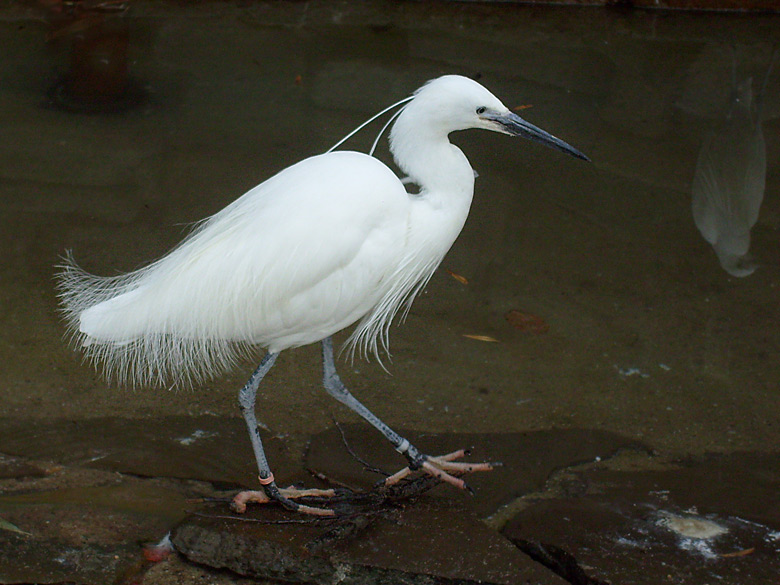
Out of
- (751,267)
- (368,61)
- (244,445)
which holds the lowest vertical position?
(244,445)

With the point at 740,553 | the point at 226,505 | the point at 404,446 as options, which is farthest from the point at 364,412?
the point at 740,553

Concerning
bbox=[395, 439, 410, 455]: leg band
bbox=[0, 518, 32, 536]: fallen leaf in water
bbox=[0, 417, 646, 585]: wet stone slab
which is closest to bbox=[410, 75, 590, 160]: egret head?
bbox=[395, 439, 410, 455]: leg band

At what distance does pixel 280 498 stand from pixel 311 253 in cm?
80

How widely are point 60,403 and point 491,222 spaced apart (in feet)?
7.32

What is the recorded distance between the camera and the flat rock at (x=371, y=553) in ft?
7.78

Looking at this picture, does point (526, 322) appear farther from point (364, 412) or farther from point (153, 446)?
point (153, 446)

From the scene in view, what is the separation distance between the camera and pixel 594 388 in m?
3.49

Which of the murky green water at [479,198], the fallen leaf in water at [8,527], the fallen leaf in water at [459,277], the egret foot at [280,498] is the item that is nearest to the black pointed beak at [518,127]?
the murky green water at [479,198]

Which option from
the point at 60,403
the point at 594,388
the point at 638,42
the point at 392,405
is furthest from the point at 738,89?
the point at 60,403

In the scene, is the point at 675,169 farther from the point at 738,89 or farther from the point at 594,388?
the point at 594,388

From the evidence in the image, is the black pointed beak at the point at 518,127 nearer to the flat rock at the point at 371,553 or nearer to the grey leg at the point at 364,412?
the grey leg at the point at 364,412

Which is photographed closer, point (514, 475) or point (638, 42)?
point (514, 475)

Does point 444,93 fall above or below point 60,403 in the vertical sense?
above

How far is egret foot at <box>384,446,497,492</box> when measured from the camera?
9.41 ft
